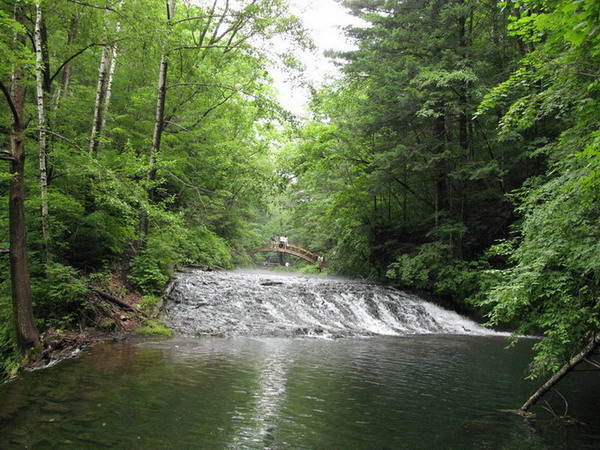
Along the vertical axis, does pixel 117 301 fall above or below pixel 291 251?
above

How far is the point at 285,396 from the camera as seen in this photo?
543 cm

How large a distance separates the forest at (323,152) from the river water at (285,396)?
103 centimetres

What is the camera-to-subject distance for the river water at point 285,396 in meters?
4.05

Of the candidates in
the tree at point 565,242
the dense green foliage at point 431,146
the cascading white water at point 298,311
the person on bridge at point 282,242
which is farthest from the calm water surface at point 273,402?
the person on bridge at point 282,242

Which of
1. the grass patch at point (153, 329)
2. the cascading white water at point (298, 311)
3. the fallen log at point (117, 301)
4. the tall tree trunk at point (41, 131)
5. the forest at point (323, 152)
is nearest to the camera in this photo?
the forest at point (323, 152)

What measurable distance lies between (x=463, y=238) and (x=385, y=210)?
491 centimetres

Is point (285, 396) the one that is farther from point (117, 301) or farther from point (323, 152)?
point (323, 152)

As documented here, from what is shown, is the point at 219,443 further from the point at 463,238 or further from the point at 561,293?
the point at 463,238

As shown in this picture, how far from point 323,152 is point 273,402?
44.7 feet

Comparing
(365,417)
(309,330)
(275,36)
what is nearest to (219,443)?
(365,417)

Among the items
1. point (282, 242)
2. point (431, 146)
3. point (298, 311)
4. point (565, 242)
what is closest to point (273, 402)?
point (565, 242)

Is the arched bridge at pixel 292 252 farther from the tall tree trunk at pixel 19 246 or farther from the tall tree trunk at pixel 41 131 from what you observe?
the tall tree trunk at pixel 19 246

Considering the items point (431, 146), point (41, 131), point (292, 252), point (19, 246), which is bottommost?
point (292, 252)

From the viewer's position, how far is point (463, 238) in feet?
53.0
